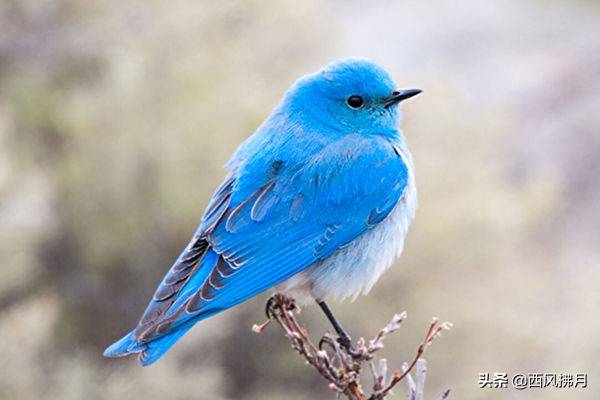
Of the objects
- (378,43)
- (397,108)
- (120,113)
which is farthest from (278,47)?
(378,43)

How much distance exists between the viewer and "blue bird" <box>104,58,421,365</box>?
299 cm

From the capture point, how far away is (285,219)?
313 cm

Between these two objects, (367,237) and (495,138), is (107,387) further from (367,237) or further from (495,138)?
(495,138)

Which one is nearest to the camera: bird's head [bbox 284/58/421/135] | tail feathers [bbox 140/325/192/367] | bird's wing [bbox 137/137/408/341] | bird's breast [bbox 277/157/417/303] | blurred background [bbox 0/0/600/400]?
tail feathers [bbox 140/325/192/367]

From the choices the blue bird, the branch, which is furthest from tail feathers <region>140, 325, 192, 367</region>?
the branch

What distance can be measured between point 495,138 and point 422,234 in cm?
113

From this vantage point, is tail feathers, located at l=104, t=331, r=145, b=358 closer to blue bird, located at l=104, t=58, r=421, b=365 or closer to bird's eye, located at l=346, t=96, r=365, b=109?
blue bird, located at l=104, t=58, r=421, b=365

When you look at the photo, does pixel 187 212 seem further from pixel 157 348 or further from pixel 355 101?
pixel 157 348

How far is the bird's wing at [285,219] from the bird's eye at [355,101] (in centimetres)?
13

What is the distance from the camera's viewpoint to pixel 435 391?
6059 millimetres

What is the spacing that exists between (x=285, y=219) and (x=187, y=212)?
8.35ft

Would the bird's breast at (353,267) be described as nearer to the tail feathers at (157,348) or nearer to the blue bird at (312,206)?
the blue bird at (312,206)

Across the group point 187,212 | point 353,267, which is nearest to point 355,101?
point 353,267

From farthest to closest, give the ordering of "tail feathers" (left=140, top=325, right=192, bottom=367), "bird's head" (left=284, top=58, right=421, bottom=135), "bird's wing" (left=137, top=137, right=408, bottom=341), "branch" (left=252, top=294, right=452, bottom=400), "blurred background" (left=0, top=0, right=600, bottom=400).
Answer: "blurred background" (left=0, top=0, right=600, bottom=400) → "bird's head" (left=284, top=58, right=421, bottom=135) → "bird's wing" (left=137, top=137, right=408, bottom=341) → "tail feathers" (left=140, top=325, right=192, bottom=367) → "branch" (left=252, top=294, right=452, bottom=400)
